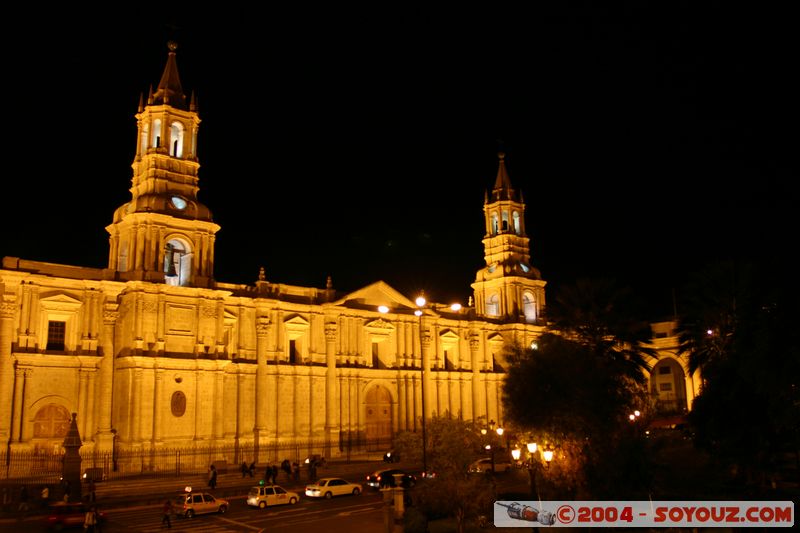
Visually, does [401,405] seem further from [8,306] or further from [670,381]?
[670,381]

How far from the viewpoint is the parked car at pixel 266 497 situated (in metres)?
28.1

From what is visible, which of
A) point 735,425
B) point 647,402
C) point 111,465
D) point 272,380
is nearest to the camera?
point 735,425

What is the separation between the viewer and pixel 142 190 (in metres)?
43.0

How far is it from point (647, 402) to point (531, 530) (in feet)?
35.9

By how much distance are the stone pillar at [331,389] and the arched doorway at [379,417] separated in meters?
3.62

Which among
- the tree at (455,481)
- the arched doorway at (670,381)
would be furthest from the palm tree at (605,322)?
the arched doorway at (670,381)

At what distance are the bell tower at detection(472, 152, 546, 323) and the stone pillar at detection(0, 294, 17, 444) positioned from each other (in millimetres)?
37729

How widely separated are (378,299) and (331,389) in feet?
29.3

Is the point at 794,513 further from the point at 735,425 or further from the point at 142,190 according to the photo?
the point at 142,190

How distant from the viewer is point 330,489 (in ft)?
102

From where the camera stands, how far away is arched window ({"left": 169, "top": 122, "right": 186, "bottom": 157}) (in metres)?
44.8

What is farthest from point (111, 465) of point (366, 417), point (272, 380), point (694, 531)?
point (694, 531)

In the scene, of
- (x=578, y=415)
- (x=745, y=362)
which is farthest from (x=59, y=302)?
(x=745, y=362)

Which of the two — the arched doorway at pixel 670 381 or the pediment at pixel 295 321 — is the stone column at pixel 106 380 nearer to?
the pediment at pixel 295 321
